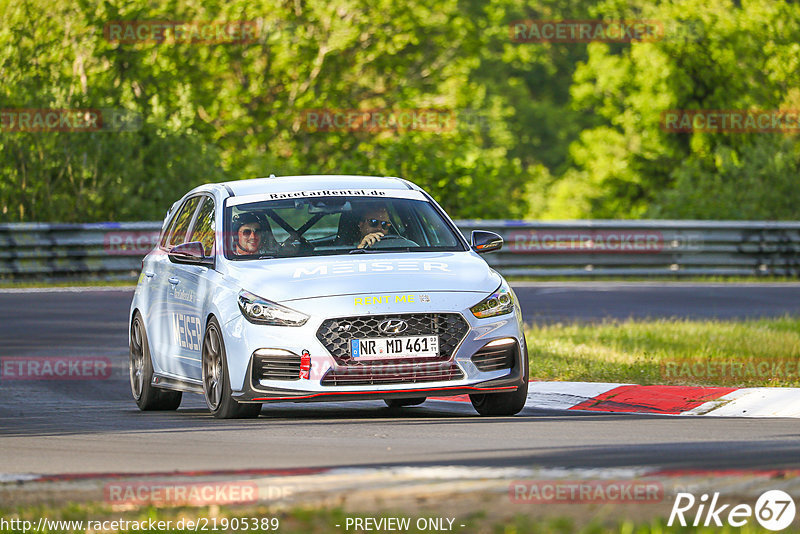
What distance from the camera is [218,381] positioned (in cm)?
1090

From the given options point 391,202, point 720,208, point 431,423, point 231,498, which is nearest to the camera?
point 231,498

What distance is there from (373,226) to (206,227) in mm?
1363

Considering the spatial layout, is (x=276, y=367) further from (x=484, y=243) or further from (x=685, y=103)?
(x=685, y=103)

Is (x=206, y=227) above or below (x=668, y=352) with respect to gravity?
above

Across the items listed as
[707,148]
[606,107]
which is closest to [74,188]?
[707,148]

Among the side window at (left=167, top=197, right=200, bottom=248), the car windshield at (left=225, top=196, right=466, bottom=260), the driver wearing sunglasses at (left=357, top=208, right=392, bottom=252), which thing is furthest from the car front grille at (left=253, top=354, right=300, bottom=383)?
the side window at (left=167, top=197, right=200, bottom=248)

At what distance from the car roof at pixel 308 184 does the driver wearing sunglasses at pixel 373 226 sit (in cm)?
44

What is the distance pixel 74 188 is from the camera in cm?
2845

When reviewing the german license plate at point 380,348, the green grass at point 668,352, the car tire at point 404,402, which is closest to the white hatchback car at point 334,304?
the german license plate at point 380,348

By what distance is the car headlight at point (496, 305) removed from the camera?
1055 cm

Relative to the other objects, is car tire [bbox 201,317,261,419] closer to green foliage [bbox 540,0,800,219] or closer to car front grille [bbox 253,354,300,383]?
car front grille [bbox 253,354,300,383]

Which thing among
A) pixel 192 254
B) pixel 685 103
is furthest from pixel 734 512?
pixel 685 103

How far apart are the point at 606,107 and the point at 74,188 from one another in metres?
31.2

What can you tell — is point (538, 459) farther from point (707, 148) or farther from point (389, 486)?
point (707, 148)
